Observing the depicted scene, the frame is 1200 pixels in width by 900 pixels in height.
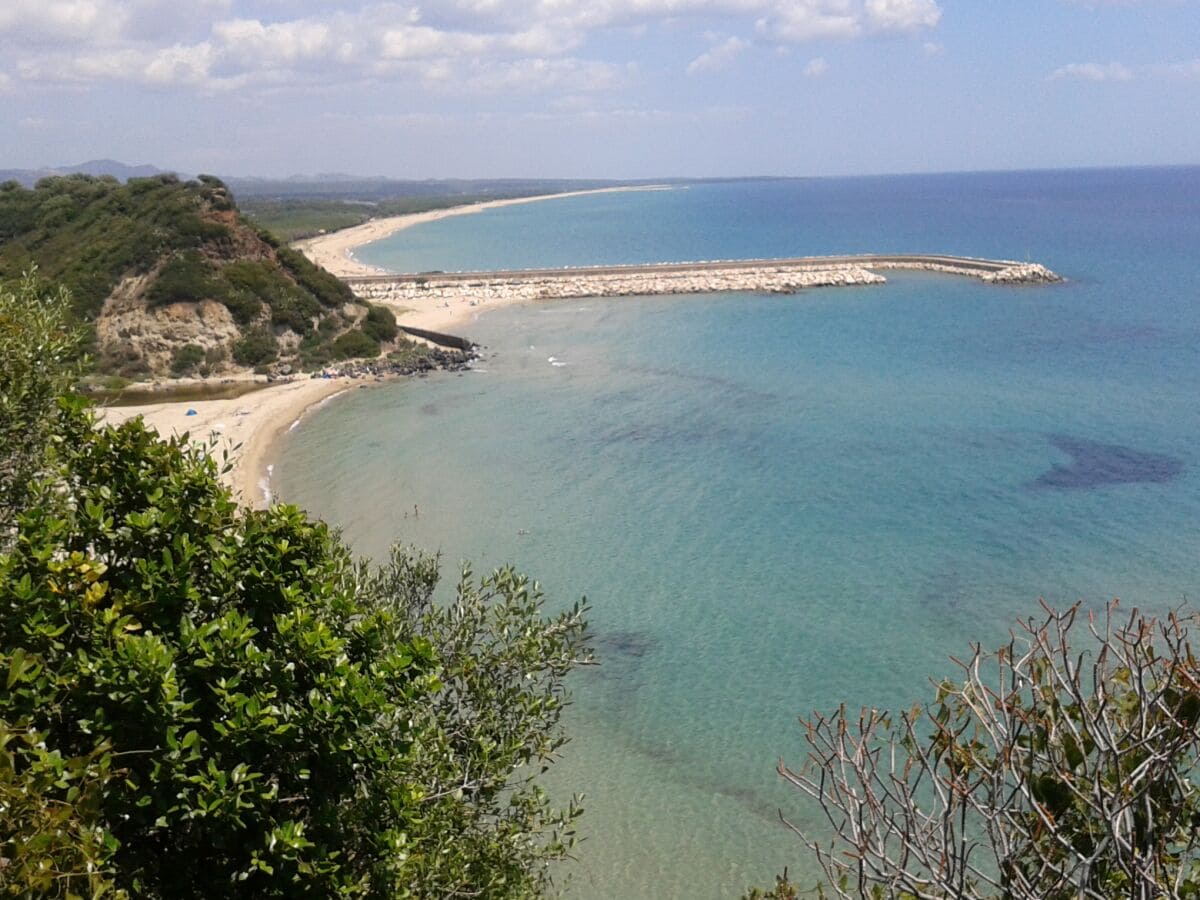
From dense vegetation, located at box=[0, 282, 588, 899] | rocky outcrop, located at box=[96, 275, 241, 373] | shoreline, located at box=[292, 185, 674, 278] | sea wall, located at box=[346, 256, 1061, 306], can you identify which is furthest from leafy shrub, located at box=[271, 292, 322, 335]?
dense vegetation, located at box=[0, 282, 588, 899]

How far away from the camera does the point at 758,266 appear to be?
94.5m

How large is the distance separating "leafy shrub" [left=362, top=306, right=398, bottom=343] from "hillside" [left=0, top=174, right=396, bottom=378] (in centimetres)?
8

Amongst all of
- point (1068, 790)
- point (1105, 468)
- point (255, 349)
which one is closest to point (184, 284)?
point (255, 349)

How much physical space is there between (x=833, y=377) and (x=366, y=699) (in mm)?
46555

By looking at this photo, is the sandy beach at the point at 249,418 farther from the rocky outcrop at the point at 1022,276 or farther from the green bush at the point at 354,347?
the rocky outcrop at the point at 1022,276

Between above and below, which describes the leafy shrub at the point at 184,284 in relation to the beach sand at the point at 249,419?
above

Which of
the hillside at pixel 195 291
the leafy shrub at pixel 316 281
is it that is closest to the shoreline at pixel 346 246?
the leafy shrub at pixel 316 281

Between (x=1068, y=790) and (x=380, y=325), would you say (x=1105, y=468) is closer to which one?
(x=1068, y=790)

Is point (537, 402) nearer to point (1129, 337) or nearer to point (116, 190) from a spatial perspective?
point (1129, 337)

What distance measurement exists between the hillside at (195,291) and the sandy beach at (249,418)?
6.19m

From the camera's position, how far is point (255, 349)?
181ft

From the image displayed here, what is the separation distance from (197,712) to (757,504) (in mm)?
26482

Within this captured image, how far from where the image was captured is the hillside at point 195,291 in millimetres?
Result: 54281

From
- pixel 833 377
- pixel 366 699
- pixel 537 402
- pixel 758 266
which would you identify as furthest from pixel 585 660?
pixel 758 266
